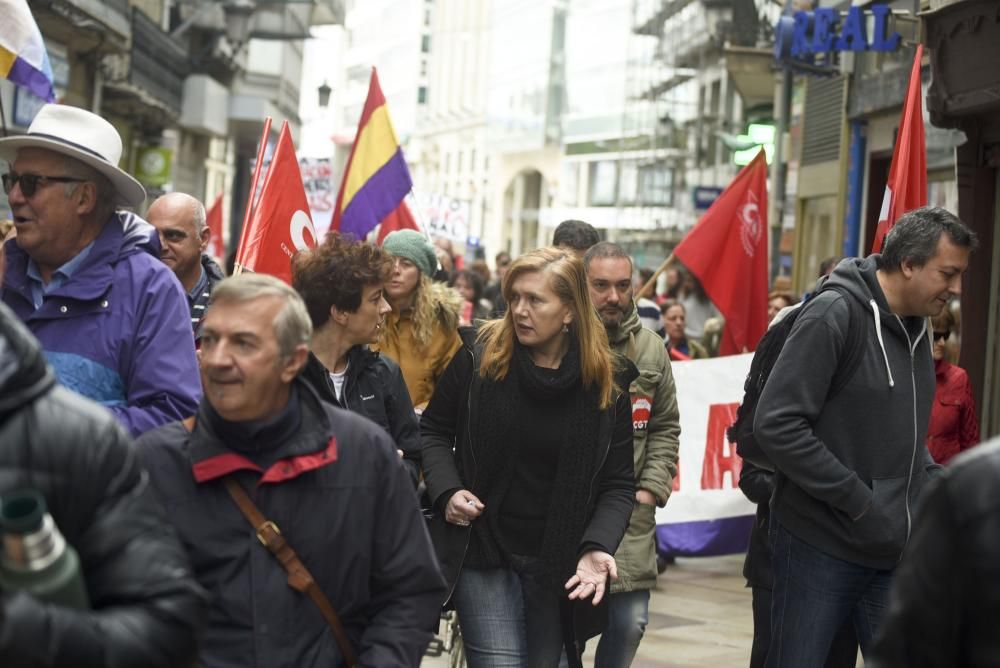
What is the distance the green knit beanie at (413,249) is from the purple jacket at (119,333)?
10.9ft

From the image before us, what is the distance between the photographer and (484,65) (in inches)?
3713

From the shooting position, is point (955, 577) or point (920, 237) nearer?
point (955, 577)

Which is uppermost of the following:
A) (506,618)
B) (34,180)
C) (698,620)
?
(34,180)

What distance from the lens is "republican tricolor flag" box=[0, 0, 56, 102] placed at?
898 centimetres

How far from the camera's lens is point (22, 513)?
2.55 metres

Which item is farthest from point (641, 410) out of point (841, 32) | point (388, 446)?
point (841, 32)

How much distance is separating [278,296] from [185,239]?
3.92m

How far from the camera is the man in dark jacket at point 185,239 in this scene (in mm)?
7645

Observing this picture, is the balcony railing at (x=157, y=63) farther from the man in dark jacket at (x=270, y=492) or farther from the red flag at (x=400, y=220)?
the man in dark jacket at (x=270, y=492)

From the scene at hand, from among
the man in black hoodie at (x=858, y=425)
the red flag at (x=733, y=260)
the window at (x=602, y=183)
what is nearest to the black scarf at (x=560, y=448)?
the man in black hoodie at (x=858, y=425)

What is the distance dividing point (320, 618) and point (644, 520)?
2.88 metres

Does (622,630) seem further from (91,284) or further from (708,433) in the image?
(708,433)

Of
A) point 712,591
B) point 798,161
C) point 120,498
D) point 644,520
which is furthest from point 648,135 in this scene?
point 120,498

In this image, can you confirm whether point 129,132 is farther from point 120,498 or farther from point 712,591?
point 120,498
